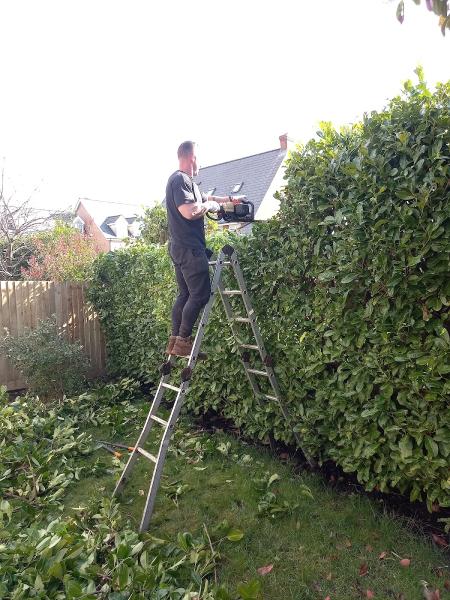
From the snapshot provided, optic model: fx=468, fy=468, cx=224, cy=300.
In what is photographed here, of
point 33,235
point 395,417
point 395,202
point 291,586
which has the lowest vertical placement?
point 291,586

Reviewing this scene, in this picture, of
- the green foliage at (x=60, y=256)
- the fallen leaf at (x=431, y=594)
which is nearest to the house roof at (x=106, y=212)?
the green foliage at (x=60, y=256)

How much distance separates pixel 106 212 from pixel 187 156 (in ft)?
Result: 129

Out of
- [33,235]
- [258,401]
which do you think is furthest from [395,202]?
[33,235]

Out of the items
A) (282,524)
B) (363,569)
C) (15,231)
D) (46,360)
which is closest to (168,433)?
(282,524)

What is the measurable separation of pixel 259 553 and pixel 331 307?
1.74 metres

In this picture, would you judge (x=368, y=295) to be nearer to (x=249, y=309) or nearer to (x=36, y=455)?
(x=249, y=309)

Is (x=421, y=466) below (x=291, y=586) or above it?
above

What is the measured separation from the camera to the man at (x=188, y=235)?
12.3ft

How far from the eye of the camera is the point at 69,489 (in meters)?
4.08

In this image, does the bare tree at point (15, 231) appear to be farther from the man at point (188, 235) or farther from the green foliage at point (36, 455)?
the man at point (188, 235)

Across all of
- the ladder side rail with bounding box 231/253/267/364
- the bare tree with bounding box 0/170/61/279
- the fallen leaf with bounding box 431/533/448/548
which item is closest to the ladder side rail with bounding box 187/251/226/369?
the ladder side rail with bounding box 231/253/267/364

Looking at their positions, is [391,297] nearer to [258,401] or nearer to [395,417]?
[395,417]

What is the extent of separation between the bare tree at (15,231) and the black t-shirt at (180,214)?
11.1m

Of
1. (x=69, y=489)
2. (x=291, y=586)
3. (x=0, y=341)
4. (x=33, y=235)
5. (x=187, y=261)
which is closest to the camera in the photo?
(x=291, y=586)
